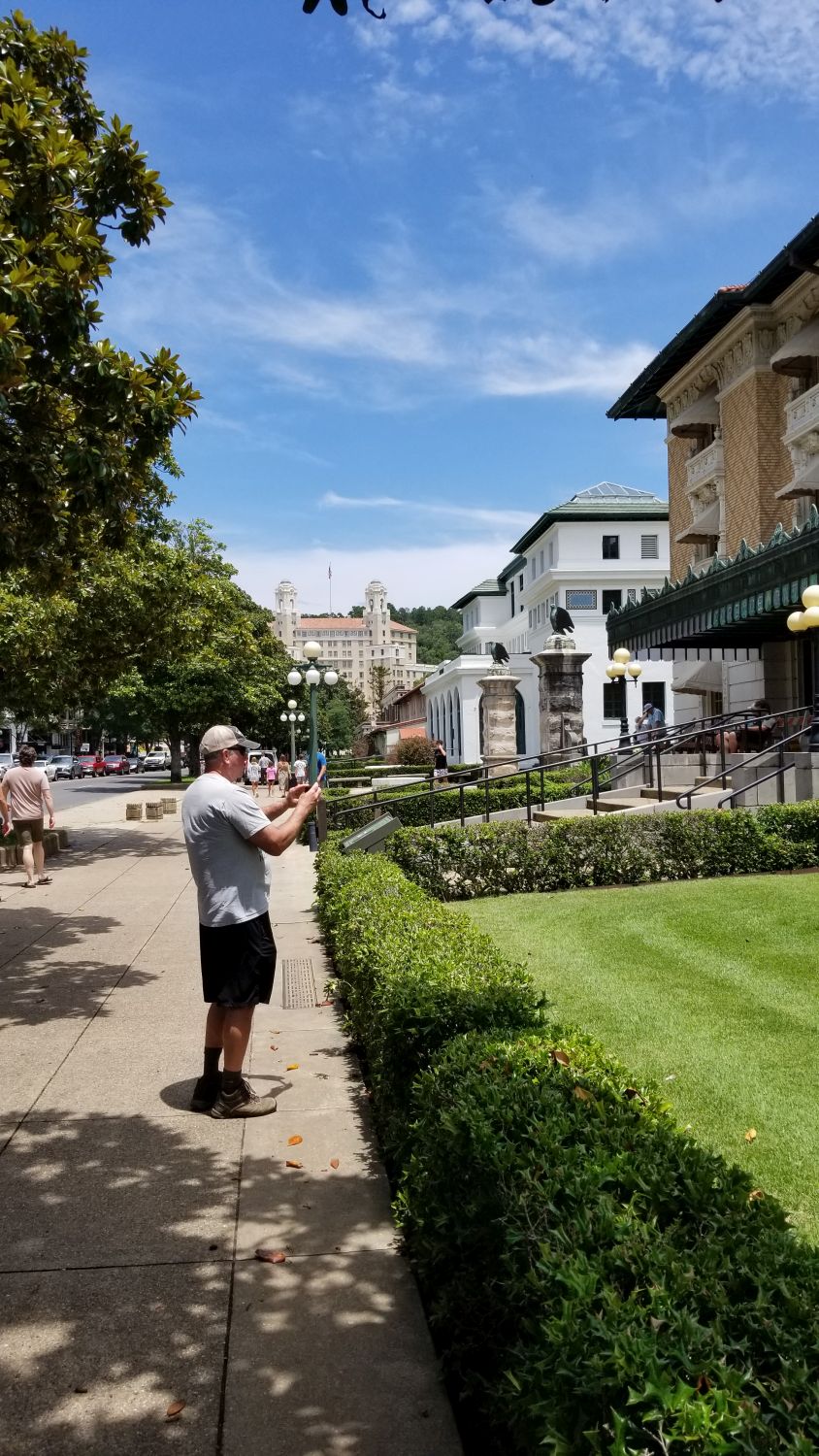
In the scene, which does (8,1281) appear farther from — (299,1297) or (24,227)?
(24,227)

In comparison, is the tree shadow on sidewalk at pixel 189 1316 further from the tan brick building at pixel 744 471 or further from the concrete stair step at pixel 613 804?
the tan brick building at pixel 744 471

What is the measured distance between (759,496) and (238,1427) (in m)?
24.8

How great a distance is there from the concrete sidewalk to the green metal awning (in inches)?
490

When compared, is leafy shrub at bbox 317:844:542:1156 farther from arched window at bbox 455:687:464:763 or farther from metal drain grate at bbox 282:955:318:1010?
arched window at bbox 455:687:464:763

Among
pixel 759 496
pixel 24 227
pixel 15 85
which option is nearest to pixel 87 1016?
pixel 24 227

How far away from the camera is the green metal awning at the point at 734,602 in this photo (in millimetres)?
16766

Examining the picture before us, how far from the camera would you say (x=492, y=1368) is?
2824mm

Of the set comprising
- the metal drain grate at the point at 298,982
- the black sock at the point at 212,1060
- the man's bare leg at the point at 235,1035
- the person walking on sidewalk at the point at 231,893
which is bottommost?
the metal drain grate at the point at 298,982

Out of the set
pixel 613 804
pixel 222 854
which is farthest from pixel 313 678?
pixel 222 854

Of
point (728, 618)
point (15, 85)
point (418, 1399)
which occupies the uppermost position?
point (15, 85)

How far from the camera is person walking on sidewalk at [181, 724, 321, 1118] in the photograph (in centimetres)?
497

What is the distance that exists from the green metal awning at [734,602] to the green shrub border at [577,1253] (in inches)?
545

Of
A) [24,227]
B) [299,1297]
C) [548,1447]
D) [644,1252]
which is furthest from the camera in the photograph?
[24,227]

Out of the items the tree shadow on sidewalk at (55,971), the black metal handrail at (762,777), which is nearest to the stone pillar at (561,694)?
the black metal handrail at (762,777)
